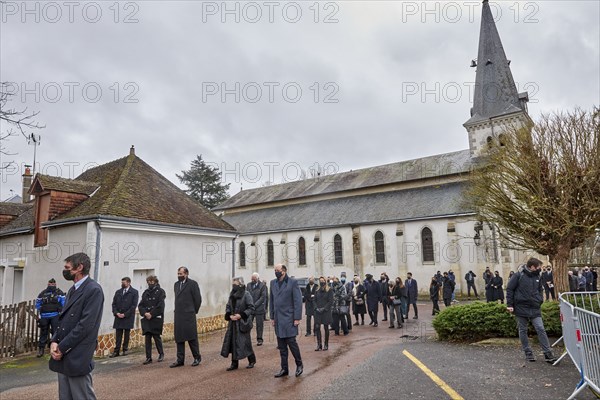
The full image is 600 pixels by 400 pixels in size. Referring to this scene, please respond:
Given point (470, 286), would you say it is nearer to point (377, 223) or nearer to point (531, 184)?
point (377, 223)

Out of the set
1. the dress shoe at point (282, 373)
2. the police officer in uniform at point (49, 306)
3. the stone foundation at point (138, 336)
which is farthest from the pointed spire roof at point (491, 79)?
the police officer in uniform at point (49, 306)

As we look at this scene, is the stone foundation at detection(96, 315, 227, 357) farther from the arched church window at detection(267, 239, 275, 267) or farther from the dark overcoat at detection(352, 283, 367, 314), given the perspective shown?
the arched church window at detection(267, 239, 275, 267)

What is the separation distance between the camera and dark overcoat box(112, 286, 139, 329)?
9430 mm

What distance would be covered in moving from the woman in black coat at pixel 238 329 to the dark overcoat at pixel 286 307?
2.24 ft

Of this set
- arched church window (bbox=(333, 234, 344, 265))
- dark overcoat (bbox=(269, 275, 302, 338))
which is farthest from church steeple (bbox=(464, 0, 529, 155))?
dark overcoat (bbox=(269, 275, 302, 338))

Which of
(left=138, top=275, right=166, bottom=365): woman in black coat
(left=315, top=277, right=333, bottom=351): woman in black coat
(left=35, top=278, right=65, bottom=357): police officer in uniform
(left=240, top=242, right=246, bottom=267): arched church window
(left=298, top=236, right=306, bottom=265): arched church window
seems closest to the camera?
(left=138, top=275, right=166, bottom=365): woman in black coat

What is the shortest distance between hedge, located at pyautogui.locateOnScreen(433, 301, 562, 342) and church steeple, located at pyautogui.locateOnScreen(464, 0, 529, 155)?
24501 mm

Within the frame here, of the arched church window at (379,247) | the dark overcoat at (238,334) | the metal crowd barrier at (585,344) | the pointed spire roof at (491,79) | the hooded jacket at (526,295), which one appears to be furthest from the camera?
the pointed spire roof at (491,79)

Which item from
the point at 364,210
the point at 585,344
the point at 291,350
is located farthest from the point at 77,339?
the point at 364,210

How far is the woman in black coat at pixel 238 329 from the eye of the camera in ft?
23.6

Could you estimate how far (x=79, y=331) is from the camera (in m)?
4.01

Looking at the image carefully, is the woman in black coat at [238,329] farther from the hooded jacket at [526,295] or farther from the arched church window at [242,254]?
the arched church window at [242,254]

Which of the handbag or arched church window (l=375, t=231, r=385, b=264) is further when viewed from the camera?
arched church window (l=375, t=231, r=385, b=264)

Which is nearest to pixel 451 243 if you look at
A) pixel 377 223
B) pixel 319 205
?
pixel 377 223
